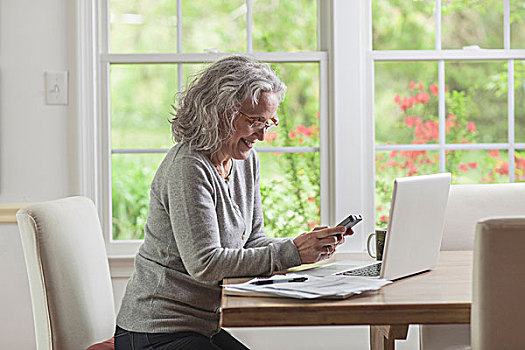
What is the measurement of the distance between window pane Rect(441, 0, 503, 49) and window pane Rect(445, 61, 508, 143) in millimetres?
128

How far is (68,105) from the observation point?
3.04m

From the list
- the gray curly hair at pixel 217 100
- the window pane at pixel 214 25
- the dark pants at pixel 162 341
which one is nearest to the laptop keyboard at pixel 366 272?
the dark pants at pixel 162 341

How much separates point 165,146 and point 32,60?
0.71m

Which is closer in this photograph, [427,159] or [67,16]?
[67,16]

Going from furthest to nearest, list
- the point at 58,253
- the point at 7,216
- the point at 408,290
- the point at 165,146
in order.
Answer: the point at 165,146 < the point at 7,216 < the point at 58,253 < the point at 408,290

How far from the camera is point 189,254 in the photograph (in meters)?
1.82

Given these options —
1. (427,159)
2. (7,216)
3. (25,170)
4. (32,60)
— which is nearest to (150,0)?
(32,60)

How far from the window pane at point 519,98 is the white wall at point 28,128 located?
2.09 m

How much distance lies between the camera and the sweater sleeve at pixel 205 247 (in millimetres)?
1802

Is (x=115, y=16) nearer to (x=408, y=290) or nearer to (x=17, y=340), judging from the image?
(x=17, y=340)

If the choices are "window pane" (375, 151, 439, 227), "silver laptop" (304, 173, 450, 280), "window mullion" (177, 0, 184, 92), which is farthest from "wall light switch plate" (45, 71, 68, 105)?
"silver laptop" (304, 173, 450, 280)

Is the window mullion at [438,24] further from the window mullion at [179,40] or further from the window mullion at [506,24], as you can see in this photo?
the window mullion at [179,40]

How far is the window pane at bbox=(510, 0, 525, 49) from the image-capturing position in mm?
3264

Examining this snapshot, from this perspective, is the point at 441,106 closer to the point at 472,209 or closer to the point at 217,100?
the point at 472,209
